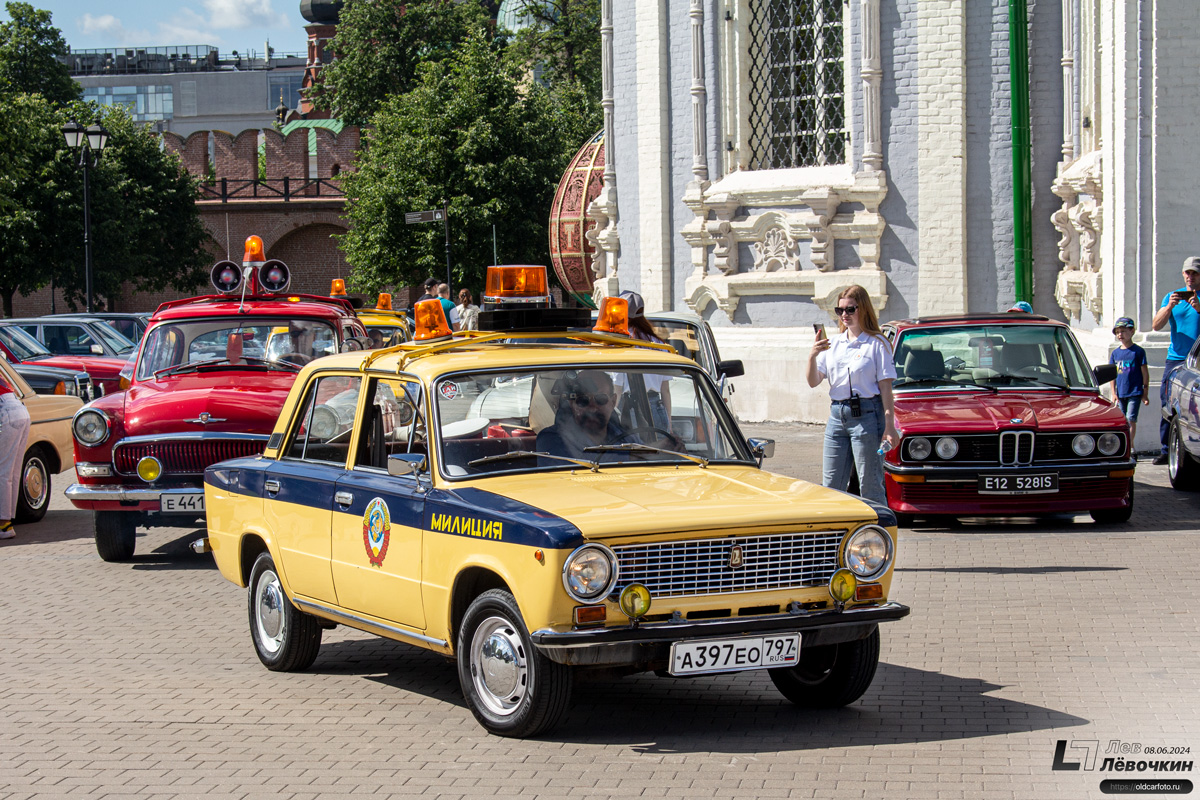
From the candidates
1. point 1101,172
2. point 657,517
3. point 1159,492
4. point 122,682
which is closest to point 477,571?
point 657,517

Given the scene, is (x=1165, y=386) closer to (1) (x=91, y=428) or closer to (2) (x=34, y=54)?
(1) (x=91, y=428)

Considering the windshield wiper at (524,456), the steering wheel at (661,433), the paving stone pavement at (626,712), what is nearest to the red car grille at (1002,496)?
the paving stone pavement at (626,712)

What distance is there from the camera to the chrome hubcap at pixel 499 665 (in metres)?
6.12

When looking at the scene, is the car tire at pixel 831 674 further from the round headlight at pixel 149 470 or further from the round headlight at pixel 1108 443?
the round headlight at pixel 149 470

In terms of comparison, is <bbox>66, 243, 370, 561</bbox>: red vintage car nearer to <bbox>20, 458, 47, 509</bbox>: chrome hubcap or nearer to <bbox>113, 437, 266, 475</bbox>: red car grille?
<bbox>113, 437, 266, 475</bbox>: red car grille

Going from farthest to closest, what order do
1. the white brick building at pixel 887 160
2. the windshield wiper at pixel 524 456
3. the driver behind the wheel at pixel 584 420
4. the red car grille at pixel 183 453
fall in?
the white brick building at pixel 887 160
the red car grille at pixel 183 453
the driver behind the wheel at pixel 584 420
the windshield wiper at pixel 524 456

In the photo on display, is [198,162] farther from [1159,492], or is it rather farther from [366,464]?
[366,464]

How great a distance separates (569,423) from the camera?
690 cm

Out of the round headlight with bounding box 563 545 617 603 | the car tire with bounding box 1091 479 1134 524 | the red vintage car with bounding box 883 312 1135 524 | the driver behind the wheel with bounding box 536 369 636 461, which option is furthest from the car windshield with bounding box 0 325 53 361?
the round headlight with bounding box 563 545 617 603

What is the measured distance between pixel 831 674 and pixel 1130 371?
10.3 meters

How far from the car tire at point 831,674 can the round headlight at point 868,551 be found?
261 mm

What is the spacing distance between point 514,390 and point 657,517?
47.6 inches

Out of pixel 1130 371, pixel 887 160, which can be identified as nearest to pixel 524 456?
pixel 1130 371

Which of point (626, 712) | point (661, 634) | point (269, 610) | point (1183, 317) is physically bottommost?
point (626, 712)
